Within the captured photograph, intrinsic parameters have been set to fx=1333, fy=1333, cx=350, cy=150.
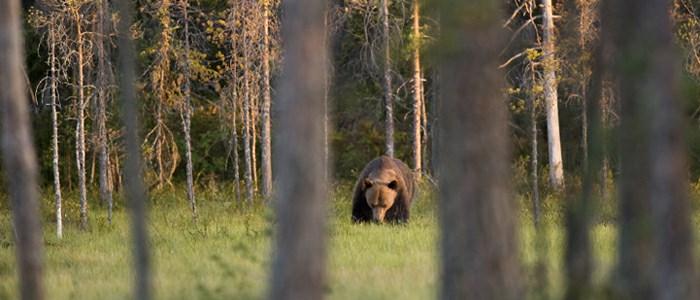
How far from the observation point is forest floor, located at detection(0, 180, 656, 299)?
12027 millimetres

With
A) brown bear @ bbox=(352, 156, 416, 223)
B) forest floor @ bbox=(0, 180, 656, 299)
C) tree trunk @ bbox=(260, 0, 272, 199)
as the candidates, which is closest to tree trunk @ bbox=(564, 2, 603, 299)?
forest floor @ bbox=(0, 180, 656, 299)

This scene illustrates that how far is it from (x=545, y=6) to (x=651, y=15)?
55.5ft

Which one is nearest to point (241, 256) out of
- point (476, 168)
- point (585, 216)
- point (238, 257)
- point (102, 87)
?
point (238, 257)

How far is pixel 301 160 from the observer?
7.59 metres

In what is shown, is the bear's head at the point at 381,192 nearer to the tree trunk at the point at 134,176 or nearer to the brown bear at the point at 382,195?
the brown bear at the point at 382,195

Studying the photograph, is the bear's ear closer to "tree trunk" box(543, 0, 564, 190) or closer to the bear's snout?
the bear's snout

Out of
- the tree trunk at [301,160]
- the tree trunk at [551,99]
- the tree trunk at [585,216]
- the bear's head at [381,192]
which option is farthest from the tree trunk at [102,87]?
the tree trunk at [301,160]

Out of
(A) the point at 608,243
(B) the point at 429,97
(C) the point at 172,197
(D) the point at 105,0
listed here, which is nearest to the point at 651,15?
(A) the point at 608,243

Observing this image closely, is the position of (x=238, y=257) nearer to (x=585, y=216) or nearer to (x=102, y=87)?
(x=102, y=87)

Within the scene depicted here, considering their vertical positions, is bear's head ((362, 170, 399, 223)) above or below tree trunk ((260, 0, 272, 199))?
below

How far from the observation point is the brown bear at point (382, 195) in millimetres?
20844

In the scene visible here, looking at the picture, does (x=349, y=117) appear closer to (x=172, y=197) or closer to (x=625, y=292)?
(x=172, y=197)

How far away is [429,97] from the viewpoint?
115 ft

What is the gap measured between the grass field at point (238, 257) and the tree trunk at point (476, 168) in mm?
1204
